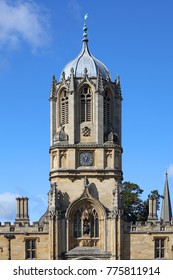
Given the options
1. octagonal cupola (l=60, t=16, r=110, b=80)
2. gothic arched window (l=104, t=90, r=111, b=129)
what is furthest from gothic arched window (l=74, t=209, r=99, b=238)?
octagonal cupola (l=60, t=16, r=110, b=80)

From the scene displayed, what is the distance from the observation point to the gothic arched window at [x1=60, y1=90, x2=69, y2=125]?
64.0m

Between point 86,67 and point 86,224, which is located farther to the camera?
point 86,67

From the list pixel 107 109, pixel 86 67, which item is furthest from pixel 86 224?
pixel 86 67

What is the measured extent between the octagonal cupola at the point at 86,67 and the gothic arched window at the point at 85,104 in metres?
1.57

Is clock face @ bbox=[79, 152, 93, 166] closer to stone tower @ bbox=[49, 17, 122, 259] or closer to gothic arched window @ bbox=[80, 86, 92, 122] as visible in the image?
stone tower @ bbox=[49, 17, 122, 259]

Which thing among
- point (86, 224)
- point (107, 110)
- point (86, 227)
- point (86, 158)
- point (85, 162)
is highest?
point (107, 110)

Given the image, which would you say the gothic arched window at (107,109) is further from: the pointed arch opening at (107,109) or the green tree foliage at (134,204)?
the green tree foliage at (134,204)

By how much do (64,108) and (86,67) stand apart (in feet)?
15.0

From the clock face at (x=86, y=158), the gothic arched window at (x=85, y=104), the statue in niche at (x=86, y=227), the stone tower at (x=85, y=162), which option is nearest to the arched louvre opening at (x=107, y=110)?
the stone tower at (x=85, y=162)

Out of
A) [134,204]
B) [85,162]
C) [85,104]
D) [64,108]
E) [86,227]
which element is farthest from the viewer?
[134,204]

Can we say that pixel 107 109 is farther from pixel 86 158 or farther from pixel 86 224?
pixel 86 224

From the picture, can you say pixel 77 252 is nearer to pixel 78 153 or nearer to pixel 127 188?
pixel 78 153

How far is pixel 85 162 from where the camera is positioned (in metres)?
62.6
